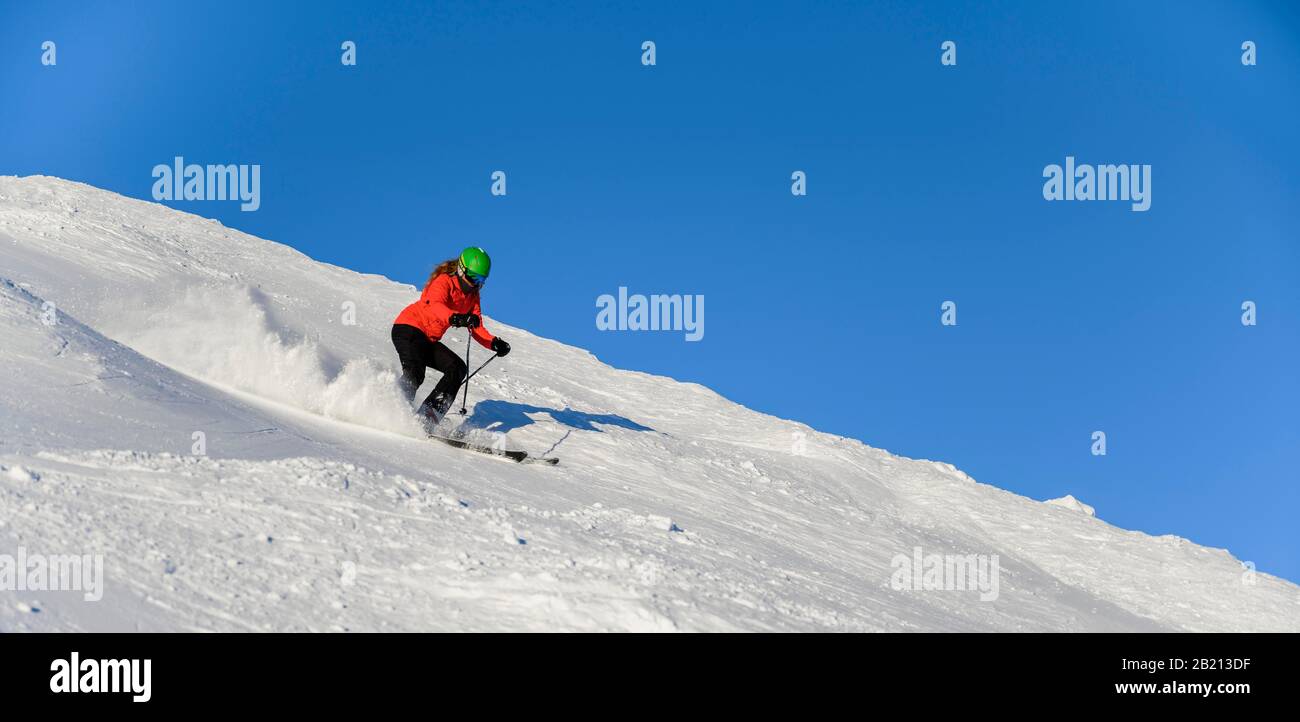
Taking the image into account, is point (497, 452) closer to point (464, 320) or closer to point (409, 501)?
point (464, 320)

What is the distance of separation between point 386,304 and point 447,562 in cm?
1317

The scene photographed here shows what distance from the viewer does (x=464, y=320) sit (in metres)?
9.97

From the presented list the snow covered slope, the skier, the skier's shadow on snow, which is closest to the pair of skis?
the snow covered slope

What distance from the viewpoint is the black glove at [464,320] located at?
32.5 ft

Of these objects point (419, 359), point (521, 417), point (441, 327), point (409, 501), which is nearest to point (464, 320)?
point (441, 327)

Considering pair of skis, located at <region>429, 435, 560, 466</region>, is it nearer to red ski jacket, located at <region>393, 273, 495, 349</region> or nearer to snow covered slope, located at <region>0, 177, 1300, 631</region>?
snow covered slope, located at <region>0, 177, 1300, 631</region>

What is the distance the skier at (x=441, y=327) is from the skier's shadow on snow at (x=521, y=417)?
79 cm

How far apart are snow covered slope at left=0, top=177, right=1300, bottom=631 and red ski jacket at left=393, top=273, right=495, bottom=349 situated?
0.66 meters

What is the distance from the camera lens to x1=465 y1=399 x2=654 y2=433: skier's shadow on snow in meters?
11.0

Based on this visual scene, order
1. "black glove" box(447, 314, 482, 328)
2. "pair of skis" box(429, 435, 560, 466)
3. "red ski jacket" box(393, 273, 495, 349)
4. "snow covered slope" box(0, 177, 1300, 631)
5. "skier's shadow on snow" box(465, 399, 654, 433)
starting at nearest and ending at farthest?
"snow covered slope" box(0, 177, 1300, 631), "pair of skis" box(429, 435, 560, 466), "black glove" box(447, 314, 482, 328), "red ski jacket" box(393, 273, 495, 349), "skier's shadow on snow" box(465, 399, 654, 433)

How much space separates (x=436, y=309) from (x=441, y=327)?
176 millimetres

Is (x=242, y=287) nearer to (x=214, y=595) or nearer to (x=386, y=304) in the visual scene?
(x=386, y=304)
